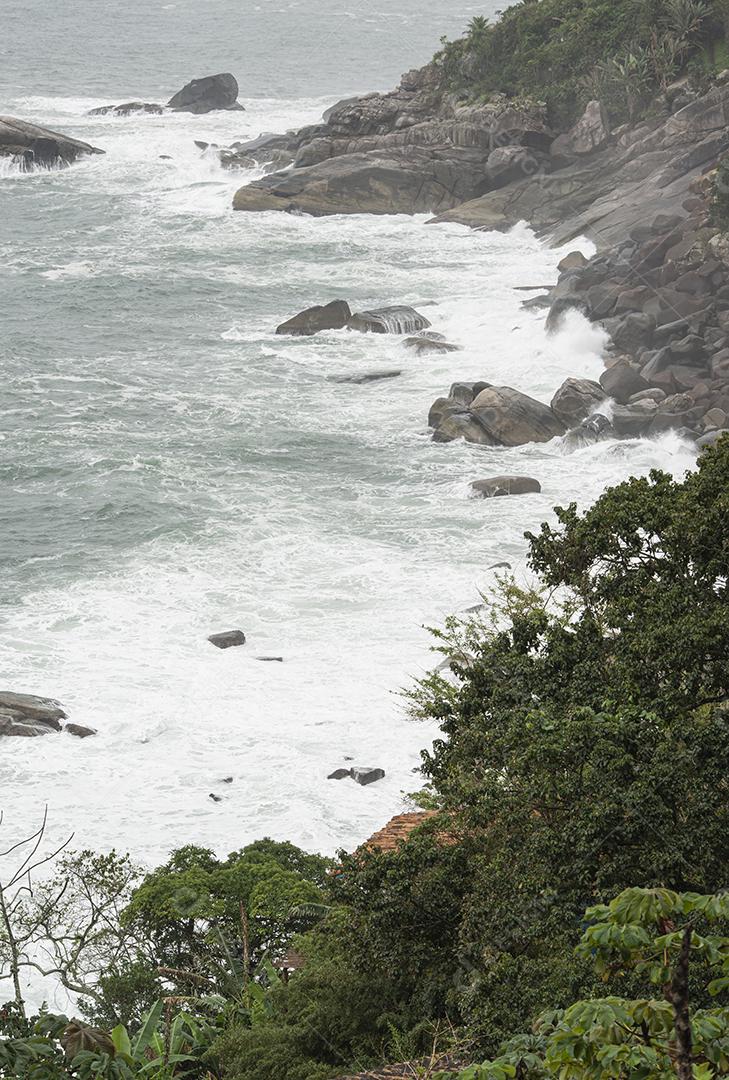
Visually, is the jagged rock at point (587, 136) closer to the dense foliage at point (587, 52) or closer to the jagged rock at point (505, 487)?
the dense foliage at point (587, 52)

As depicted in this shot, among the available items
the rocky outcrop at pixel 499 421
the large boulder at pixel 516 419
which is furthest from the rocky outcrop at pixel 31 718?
the large boulder at pixel 516 419

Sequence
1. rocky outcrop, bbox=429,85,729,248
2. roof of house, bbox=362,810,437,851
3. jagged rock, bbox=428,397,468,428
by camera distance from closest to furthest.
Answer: roof of house, bbox=362,810,437,851 < jagged rock, bbox=428,397,468,428 < rocky outcrop, bbox=429,85,729,248

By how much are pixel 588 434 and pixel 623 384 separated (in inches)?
130

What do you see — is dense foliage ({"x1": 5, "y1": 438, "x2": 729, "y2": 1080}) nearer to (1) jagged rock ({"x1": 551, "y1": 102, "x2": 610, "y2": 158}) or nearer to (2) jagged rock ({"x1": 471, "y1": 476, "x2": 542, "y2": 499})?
(2) jagged rock ({"x1": 471, "y1": 476, "x2": 542, "y2": 499})

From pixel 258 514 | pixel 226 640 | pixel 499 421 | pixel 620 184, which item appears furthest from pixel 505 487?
pixel 620 184

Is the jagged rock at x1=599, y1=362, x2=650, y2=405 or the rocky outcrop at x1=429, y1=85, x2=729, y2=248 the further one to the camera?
the rocky outcrop at x1=429, y1=85, x2=729, y2=248

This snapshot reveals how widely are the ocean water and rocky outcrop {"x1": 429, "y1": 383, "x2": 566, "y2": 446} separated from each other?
691 mm

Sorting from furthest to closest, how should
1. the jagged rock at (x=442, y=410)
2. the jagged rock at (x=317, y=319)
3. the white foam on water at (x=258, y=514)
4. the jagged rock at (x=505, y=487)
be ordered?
the jagged rock at (x=317, y=319), the jagged rock at (x=442, y=410), the jagged rock at (x=505, y=487), the white foam on water at (x=258, y=514)

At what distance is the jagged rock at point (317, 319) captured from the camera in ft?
187

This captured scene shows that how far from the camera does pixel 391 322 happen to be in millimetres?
56469

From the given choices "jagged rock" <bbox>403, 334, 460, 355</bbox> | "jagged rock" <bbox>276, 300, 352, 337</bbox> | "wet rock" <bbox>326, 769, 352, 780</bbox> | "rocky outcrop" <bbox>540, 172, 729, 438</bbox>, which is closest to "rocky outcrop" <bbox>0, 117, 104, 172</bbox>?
"jagged rock" <bbox>276, 300, 352, 337</bbox>

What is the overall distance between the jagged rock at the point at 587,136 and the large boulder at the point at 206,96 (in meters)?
38.1

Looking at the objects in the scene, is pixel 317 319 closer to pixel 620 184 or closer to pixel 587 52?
pixel 620 184

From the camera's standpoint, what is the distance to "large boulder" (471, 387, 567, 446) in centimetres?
4516
